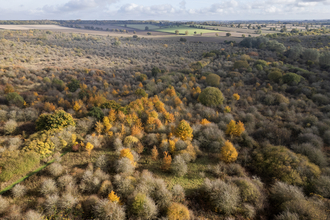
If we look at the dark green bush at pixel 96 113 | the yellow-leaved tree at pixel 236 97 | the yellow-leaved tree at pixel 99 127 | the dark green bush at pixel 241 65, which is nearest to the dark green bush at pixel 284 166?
the yellow-leaved tree at pixel 236 97

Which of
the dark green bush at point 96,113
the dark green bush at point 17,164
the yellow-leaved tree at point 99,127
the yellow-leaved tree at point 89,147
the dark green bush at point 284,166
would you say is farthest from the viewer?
the dark green bush at point 96,113

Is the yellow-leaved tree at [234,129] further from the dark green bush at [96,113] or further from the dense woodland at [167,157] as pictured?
the dark green bush at [96,113]

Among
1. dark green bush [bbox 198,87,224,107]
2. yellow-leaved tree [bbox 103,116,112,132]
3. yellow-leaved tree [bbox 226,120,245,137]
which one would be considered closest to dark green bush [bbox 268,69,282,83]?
dark green bush [bbox 198,87,224,107]

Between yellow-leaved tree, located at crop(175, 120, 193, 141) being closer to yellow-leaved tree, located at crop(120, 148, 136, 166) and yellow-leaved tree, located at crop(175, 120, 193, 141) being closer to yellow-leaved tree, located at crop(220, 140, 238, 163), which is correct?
yellow-leaved tree, located at crop(220, 140, 238, 163)

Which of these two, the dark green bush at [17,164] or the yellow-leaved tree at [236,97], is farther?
the yellow-leaved tree at [236,97]

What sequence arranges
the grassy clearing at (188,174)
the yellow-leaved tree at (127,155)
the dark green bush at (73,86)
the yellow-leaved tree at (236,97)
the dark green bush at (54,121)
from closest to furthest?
the grassy clearing at (188,174) → the yellow-leaved tree at (127,155) → the dark green bush at (54,121) → the yellow-leaved tree at (236,97) → the dark green bush at (73,86)

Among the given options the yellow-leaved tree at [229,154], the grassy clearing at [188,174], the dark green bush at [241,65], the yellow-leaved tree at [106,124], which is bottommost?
the grassy clearing at [188,174]

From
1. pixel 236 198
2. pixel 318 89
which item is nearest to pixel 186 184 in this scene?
pixel 236 198

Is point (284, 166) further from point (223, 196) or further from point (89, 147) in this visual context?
point (89, 147)

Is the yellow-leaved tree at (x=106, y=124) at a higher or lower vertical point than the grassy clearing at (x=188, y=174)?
higher
